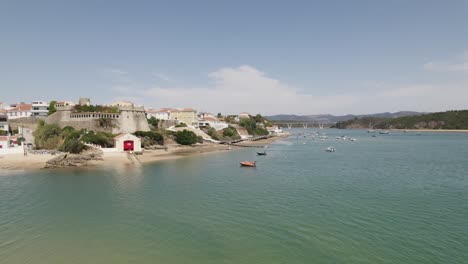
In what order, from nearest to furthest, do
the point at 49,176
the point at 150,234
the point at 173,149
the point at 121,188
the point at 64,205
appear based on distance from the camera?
the point at 150,234
the point at 64,205
the point at 121,188
the point at 49,176
the point at 173,149

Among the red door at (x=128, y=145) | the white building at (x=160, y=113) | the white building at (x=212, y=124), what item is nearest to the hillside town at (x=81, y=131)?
the red door at (x=128, y=145)

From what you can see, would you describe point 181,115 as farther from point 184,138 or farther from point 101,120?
point 101,120

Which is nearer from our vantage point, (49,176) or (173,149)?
(49,176)

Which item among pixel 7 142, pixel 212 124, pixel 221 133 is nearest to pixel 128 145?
pixel 7 142

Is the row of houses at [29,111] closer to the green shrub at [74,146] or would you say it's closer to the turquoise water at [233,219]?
the green shrub at [74,146]

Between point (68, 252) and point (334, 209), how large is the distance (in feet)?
55.0

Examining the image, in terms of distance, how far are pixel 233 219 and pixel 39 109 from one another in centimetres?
6951

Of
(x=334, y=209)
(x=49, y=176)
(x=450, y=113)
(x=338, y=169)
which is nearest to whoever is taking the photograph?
(x=334, y=209)

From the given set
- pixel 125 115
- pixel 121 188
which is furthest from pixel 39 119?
pixel 121 188

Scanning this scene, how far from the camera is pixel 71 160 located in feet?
128

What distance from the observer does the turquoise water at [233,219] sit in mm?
13209

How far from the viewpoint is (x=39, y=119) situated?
56031 millimetres

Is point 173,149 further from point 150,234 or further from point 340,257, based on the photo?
point 340,257

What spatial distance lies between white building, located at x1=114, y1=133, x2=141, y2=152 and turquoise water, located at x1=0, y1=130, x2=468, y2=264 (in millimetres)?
17248
